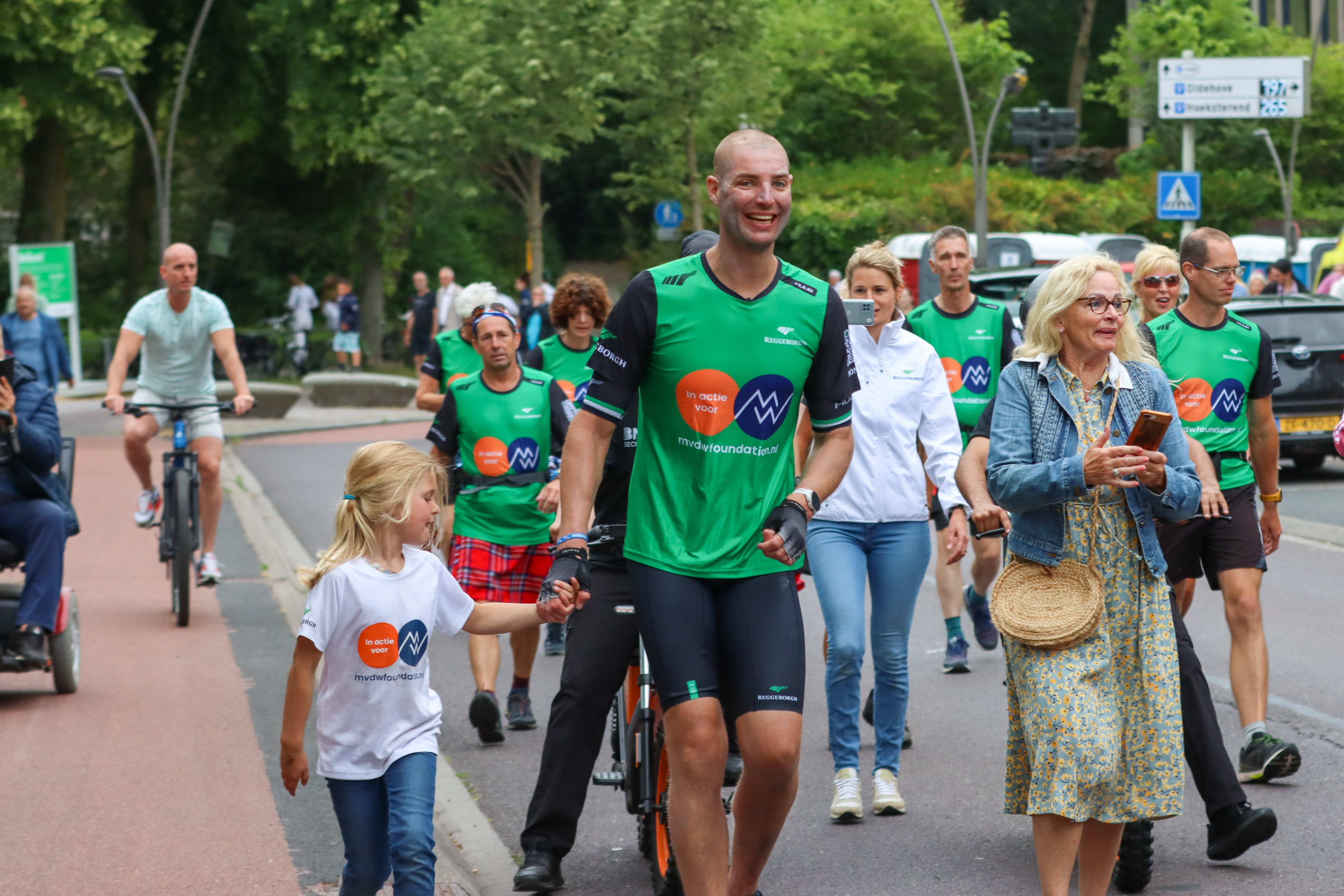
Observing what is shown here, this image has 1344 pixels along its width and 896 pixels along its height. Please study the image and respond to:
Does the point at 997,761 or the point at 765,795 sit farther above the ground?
the point at 765,795

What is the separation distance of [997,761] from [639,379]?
121 inches

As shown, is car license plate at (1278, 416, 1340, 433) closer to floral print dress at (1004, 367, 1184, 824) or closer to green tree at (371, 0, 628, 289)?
floral print dress at (1004, 367, 1184, 824)

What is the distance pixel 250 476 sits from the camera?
18.4 m

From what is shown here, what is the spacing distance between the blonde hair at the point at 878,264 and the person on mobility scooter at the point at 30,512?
3.64 m

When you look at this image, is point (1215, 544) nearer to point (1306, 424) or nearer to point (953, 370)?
point (953, 370)

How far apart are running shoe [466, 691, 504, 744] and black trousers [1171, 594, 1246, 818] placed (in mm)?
2870

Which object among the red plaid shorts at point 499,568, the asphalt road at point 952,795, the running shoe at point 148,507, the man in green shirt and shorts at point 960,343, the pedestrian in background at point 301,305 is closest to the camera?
the asphalt road at point 952,795

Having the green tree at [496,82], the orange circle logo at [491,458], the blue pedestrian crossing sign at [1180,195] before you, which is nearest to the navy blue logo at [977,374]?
the orange circle logo at [491,458]

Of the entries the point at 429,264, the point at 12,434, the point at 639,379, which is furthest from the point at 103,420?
the point at 429,264

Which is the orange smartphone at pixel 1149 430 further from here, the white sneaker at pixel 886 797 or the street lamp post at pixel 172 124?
the street lamp post at pixel 172 124

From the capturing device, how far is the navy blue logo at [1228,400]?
20.1 ft

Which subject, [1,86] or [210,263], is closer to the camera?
[1,86]

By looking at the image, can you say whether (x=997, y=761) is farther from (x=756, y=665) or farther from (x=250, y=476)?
(x=250, y=476)

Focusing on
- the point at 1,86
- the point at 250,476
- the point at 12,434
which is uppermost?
the point at 1,86
